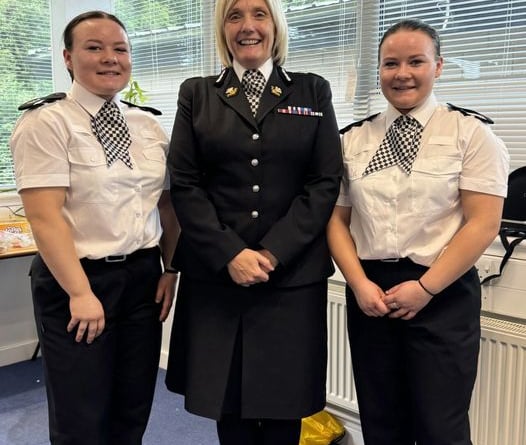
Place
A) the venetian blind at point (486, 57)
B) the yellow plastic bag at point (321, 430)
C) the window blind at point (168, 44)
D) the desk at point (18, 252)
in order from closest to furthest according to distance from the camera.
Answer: the venetian blind at point (486, 57), the yellow plastic bag at point (321, 430), the desk at point (18, 252), the window blind at point (168, 44)

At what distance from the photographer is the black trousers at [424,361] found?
139 centimetres

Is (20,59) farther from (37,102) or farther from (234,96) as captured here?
(234,96)

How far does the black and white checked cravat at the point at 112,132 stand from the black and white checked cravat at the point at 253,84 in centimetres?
36

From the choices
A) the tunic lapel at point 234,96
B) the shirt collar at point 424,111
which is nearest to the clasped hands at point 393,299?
the shirt collar at point 424,111

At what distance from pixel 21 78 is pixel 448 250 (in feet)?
9.63

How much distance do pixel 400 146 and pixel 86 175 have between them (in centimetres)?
82

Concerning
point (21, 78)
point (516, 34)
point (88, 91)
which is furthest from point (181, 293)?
point (21, 78)

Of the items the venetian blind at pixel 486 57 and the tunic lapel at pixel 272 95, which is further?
the venetian blind at pixel 486 57

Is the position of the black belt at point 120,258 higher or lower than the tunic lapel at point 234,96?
lower

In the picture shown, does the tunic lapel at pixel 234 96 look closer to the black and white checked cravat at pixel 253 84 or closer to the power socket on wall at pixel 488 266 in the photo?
the black and white checked cravat at pixel 253 84

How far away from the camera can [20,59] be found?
3352mm

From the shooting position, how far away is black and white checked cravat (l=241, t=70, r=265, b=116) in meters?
1.51

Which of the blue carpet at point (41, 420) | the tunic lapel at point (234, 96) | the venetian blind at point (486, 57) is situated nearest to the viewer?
the tunic lapel at point (234, 96)

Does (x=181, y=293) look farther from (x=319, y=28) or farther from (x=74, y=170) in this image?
(x=319, y=28)
